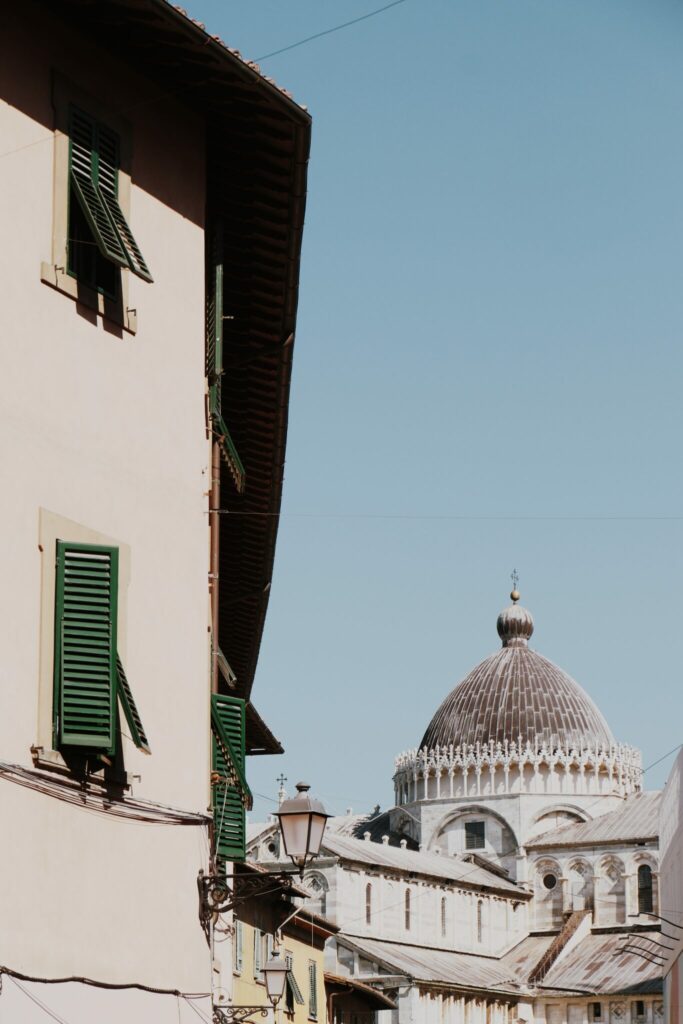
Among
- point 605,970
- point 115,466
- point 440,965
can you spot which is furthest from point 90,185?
point 605,970

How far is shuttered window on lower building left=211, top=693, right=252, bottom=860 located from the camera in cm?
1414

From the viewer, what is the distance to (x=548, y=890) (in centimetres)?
9069

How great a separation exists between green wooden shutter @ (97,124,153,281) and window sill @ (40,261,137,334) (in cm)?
28

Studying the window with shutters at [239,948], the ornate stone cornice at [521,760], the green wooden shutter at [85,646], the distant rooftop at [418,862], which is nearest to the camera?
the green wooden shutter at [85,646]

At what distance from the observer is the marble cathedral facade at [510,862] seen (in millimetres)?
77750

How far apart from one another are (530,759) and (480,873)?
618 centimetres

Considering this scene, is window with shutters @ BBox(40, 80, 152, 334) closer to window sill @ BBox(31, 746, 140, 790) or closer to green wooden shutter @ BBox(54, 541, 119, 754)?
green wooden shutter @ BBox(54, 541, 119, 754)

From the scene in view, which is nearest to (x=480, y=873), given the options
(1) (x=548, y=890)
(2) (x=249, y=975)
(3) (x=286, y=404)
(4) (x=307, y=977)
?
(1) (x=548, y=890)

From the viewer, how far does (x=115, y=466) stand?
11.8 meters

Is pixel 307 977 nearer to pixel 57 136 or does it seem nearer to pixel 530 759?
pixel 57 136

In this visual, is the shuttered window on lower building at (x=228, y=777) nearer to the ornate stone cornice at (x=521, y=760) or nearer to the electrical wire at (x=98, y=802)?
the electrical wire at (x=98, y=802)

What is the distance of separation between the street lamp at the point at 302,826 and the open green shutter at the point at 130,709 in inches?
47.0

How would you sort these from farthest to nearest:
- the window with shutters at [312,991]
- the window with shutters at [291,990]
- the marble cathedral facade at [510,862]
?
the marble cathedral facade at [510,862], the window with shutters at [312,991], the window with shutters at [291,990]

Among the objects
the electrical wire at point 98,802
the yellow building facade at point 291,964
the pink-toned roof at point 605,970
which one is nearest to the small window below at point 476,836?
the pink-toned roof at point 605,970
